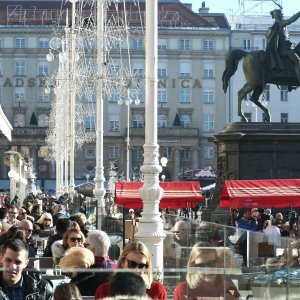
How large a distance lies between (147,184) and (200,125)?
10779 cm

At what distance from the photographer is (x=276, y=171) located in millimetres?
33531

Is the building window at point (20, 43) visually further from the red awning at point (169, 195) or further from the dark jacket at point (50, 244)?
the dark jacket at point (50, 244)

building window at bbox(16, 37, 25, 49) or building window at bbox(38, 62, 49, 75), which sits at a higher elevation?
building window at bbox(16, 37, 25, 49)

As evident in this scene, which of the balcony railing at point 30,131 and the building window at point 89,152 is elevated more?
the balcony railing at point 30,131

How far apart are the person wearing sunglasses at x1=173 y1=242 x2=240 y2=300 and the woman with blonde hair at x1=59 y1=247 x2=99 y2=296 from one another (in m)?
0.68

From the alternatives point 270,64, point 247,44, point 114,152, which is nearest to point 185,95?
point 247,44

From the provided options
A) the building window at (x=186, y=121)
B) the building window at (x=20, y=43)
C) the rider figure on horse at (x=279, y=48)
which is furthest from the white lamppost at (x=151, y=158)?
the building window at (x=186, y=121)

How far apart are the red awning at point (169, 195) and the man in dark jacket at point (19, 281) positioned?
20.0 meters

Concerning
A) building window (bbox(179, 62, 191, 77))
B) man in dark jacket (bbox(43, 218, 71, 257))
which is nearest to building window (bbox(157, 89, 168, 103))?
building window (bbox(179, 62, 191, 77))

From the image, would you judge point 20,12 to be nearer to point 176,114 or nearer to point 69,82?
point 176,114

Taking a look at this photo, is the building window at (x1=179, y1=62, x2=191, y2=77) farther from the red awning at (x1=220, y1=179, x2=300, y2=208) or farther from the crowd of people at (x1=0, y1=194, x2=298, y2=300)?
the crowd of people at (x1=0, y1=194, x2=298, y2=300)

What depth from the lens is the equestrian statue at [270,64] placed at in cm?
3438

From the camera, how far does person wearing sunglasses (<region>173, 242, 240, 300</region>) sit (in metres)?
8.80

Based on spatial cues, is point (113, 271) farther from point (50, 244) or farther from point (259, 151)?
point (259, 151)
